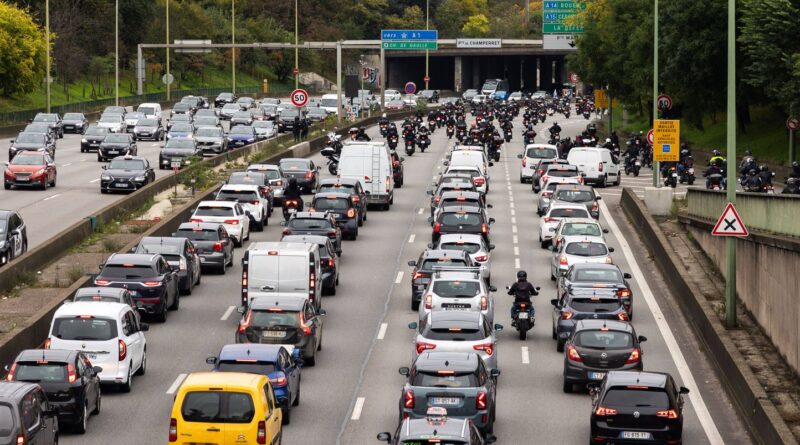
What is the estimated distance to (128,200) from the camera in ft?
160

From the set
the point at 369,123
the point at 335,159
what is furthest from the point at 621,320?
the point at 369,123

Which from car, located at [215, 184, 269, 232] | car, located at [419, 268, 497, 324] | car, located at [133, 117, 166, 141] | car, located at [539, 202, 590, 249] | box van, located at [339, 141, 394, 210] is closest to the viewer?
car, located at [419, 268, 497, 324]

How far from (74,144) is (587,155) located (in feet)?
100

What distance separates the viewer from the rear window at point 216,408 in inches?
775

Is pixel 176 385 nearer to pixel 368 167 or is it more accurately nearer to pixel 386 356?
pixel 386 356

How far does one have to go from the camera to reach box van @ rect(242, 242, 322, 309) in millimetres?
31984

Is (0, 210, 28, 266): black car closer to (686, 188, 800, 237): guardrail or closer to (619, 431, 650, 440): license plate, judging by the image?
(686, 188, 800, 237): guardrail

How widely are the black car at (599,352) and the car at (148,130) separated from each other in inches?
2338

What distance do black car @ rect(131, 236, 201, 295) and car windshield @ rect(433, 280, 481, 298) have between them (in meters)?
7.26

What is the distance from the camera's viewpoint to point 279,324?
27500 mm

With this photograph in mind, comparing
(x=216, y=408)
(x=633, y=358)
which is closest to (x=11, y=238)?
(x=633, y=358)

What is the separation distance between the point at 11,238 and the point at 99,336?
1235 cm

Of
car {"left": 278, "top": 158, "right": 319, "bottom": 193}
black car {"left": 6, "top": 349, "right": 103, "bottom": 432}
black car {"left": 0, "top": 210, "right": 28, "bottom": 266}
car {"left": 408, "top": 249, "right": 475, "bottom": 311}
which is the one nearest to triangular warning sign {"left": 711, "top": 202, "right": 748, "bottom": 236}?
car {"left": 408, "top": 249, "right": 475, "bottom": 311}

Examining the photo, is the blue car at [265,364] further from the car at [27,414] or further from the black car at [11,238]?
the black car at [11,238]
